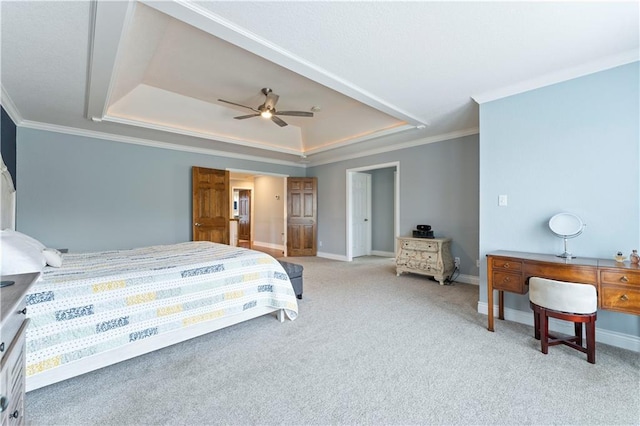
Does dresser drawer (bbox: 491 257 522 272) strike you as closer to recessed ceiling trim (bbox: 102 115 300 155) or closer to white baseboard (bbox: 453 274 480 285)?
white baseboard (bbox: 453 274 480 285)

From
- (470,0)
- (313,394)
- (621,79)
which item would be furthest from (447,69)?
(313,394)

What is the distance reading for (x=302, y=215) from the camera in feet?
22.9

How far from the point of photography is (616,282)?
81.4 inches

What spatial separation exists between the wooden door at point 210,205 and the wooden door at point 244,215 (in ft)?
13.8

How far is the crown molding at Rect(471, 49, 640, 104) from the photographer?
7.70 ft

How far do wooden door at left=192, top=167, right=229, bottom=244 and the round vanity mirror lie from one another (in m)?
5.13

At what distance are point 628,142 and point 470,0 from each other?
6.31 feet

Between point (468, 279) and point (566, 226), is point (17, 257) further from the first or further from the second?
point (468, 279)

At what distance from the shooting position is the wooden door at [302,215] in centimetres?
696

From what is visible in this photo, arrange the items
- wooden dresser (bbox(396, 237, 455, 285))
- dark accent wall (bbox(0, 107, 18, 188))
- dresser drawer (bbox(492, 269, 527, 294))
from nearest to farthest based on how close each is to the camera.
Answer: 1. dresser drawer (bbox(492, 269, 527, 294))
2. dark accent wall (bbox(0, 107, 18, 188))
3. wooden dresser (bbox(396, 237, 455, 285))

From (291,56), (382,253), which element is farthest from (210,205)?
(382,253)

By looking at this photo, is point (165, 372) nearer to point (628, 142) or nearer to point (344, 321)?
point (344, 321)

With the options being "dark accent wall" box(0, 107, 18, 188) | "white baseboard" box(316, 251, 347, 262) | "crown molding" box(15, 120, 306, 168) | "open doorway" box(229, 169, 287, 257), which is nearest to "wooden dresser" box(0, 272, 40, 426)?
"dark accent wall" box(0, 107, 18, 188)

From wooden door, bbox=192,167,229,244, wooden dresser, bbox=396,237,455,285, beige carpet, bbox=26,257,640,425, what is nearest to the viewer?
beige carpet, bbox=26,257,640,425
